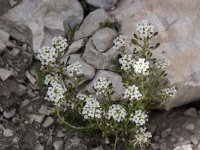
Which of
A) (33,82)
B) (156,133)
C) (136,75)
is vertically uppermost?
(136,75)

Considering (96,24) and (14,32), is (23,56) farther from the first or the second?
(96,24)

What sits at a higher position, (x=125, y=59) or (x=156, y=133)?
(x=125, y=59)

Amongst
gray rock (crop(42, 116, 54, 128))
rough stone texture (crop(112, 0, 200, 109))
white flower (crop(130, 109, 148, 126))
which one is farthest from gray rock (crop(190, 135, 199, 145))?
gray rock (crop(42, 116, 54, 128))

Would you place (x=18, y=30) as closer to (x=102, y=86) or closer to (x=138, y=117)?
(x=102, y=86)

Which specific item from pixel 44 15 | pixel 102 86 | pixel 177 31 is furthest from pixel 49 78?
pixel 177 31

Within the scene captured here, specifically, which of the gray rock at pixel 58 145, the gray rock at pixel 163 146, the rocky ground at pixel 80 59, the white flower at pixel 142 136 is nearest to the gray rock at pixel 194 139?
the rocky ground at pixel 80 59

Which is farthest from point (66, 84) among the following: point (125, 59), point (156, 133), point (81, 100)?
point (156, 133)

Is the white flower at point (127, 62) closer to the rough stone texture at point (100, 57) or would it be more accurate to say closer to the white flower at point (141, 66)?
the white flower at point (141, 66)

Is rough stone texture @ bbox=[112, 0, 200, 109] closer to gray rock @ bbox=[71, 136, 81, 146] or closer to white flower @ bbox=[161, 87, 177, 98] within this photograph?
white flower @ bbox=[161, 87, 177, 98]
